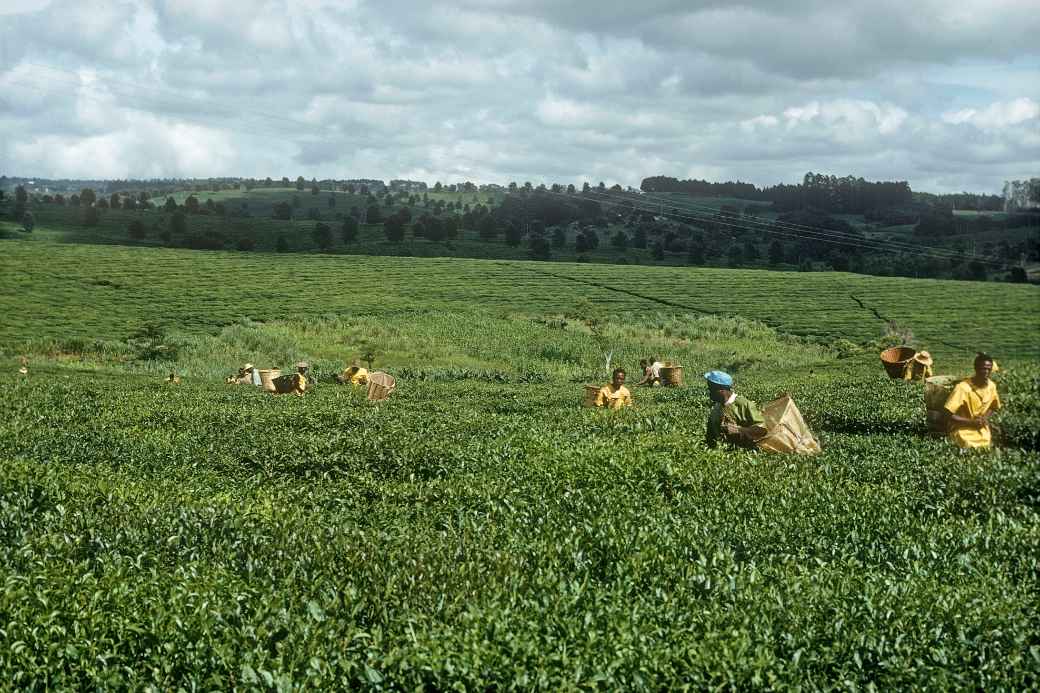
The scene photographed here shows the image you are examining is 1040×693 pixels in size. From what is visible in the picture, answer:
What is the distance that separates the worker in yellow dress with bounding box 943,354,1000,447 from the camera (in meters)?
17.8

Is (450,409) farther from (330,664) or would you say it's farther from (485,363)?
(485,363)

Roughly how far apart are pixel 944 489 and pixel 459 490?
24.0ft

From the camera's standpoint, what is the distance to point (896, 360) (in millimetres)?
34438

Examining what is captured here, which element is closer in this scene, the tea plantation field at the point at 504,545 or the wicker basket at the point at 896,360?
the tea plantation field at the point at 504,545

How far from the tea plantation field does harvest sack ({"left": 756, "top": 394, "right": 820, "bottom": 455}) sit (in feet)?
2.51

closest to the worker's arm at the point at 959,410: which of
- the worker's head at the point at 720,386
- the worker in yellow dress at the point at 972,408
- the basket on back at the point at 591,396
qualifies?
the worker in yellow dress at the point at 972,408

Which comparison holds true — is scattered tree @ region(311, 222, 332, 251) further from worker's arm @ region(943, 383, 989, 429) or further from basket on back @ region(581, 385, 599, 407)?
worker's arm @ region(943, 383, 989, 429)

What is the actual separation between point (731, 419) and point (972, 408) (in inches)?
197

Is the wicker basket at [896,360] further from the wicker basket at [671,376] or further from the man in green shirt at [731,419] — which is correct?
the man in green shirt at [731,419]

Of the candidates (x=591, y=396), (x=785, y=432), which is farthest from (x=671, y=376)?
(x=785, y=432)

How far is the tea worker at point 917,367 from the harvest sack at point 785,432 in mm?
16965

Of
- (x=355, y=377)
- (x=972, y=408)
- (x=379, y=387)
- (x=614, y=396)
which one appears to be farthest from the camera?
(x=355, y=377)

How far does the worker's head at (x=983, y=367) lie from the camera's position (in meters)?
17.1

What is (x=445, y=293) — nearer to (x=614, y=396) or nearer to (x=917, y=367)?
(x=917, y=367)
